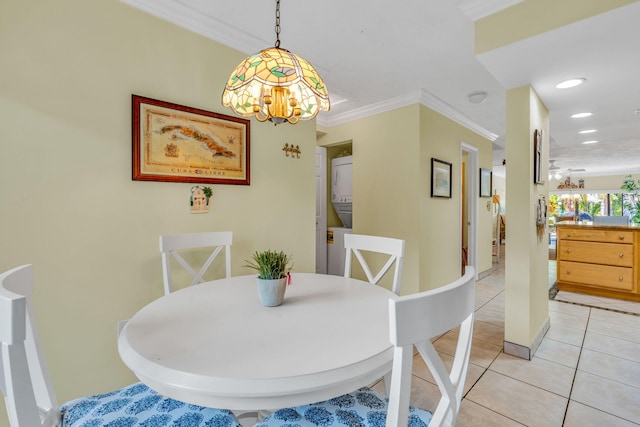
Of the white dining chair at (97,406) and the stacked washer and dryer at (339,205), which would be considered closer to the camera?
the white dining chair at (97,406)

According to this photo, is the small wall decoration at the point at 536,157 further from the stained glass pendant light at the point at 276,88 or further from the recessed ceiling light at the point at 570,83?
the stained glass pendant light at the point at 276,88

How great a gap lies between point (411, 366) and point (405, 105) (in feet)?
10.4

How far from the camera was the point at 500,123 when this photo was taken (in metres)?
4.17

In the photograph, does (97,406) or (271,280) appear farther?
(271,280)

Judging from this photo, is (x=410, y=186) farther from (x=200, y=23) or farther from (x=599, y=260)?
(x=599, y=260)

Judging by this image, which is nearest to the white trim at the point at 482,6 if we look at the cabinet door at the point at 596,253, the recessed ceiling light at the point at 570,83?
the recessed ceiling light at the point at 570,83

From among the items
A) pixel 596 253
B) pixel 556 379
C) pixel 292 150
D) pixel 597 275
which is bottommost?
pixel 556 379

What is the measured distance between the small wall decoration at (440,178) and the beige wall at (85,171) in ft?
8.37

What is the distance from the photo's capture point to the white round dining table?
0.72m

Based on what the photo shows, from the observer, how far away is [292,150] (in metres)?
2.56

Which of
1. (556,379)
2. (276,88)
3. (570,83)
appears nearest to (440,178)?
(570,83)

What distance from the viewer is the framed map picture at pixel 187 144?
5.66ft

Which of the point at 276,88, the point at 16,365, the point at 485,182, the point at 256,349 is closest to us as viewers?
the point at 16,365

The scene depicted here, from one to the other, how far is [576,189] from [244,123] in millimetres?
13311
